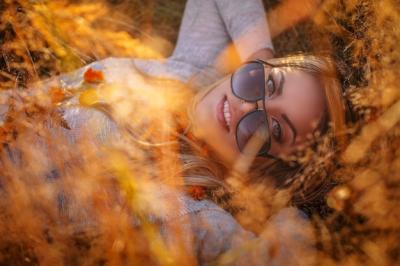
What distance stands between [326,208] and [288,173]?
31cm

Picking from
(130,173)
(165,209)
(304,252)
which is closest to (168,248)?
(165,209)

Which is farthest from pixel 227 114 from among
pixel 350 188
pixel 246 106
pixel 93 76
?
pixel 93 76

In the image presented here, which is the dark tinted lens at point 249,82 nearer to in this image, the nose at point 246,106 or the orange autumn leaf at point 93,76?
the nose at point 246,106

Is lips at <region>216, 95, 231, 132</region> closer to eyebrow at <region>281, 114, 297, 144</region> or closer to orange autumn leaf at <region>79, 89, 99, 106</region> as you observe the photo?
eyebrow at <region>281, 114, 297, 144</region>

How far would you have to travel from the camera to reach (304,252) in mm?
1430

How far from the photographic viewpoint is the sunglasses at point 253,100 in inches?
63.6

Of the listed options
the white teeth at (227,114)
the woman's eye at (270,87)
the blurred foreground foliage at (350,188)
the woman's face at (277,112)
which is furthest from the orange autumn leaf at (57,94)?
the woman's eye at (270,87)

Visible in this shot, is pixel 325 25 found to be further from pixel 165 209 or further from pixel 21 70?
pixel 21 70

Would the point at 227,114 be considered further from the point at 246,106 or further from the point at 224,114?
the point at 246,106

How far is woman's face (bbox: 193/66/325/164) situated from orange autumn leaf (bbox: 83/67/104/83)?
0.59m

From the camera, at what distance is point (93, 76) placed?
196 cm

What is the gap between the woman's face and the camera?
1.55m

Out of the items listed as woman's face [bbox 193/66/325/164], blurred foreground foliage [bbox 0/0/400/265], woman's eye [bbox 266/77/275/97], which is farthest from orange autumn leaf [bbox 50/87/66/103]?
woman's eye [bbox 266/77/275/97]

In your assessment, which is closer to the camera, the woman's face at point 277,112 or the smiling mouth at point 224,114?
the woman's face at point 277,112
